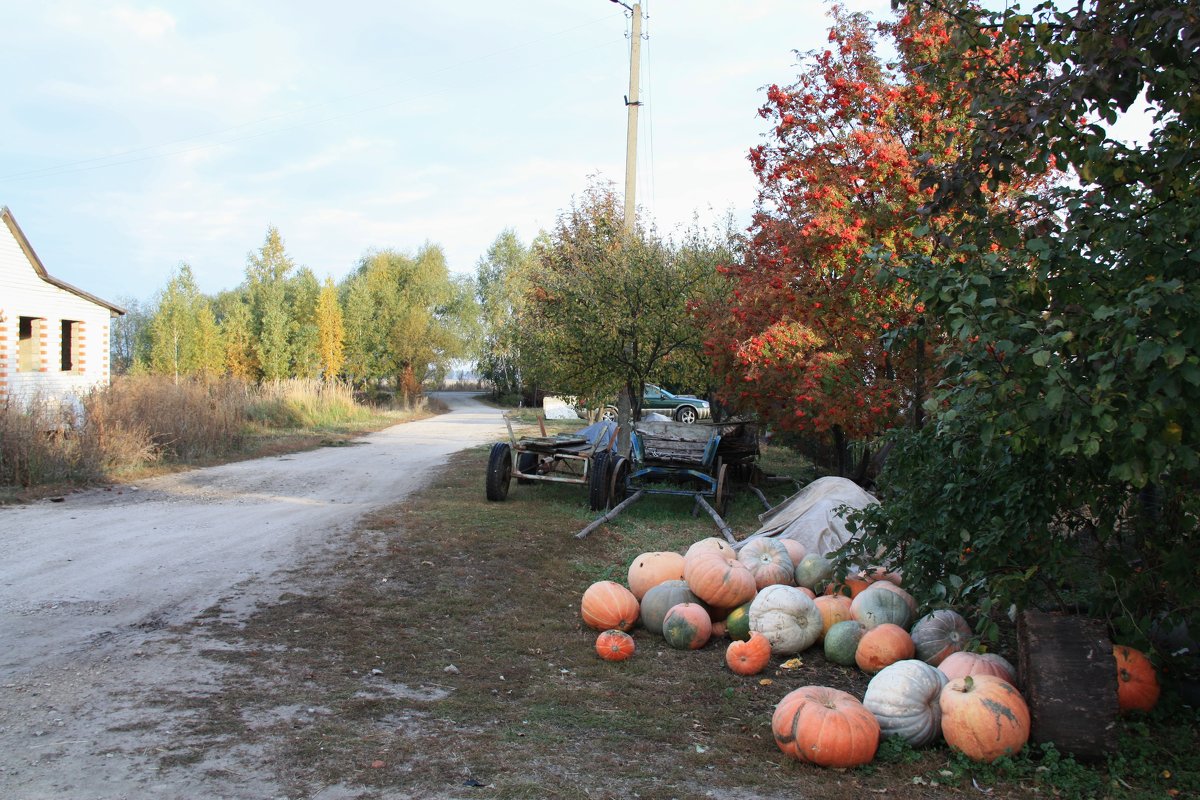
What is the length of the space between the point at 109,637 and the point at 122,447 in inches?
425

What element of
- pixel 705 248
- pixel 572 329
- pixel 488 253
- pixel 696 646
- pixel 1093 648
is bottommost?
pixel 696 646

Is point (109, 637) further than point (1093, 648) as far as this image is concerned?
Yes

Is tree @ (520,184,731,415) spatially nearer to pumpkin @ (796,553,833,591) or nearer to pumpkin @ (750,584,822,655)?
pumpkin @ (796,553,833,591)

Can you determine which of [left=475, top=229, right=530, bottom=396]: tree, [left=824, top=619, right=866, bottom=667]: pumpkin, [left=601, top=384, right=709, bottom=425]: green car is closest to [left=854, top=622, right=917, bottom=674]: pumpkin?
[left=824, top=619, right=866, bottom=667]: pumpkin

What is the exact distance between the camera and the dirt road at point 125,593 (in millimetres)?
4098

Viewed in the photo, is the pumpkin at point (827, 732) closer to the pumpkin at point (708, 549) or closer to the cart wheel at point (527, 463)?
the pumpkin at point (708, 549)

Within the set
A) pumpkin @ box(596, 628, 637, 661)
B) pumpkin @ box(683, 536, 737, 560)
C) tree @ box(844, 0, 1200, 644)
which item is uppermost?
tree @ box(844, 0, 1200, 644)

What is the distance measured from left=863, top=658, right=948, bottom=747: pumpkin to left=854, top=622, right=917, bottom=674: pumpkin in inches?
34.2

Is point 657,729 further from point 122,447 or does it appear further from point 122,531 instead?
point 122,447

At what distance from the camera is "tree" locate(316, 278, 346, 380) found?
1752 inches

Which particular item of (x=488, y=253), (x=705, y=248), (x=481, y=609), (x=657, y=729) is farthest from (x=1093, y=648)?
(x=488, y=253)

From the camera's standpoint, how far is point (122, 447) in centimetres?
1554

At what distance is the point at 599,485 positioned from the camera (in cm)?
1217

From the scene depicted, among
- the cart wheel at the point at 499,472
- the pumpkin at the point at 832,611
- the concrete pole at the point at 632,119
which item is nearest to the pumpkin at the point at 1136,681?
the pumpkin at the point at 832,611
